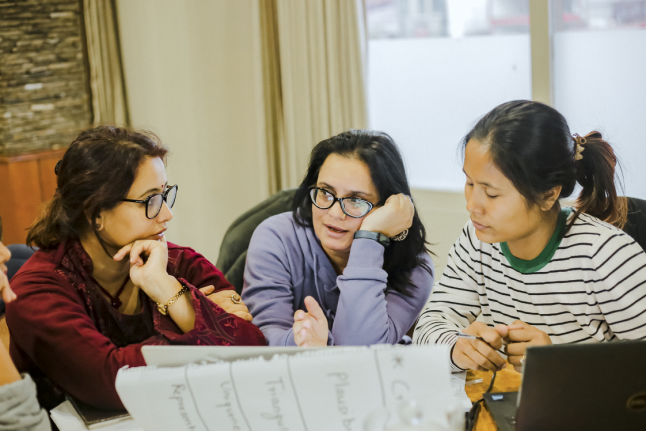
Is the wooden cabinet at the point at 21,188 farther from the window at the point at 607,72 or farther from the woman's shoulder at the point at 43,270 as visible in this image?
the window at the point at 607,72

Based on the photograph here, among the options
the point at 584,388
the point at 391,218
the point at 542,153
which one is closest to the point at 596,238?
the point at 542,153

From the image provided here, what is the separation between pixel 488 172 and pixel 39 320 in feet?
3.07

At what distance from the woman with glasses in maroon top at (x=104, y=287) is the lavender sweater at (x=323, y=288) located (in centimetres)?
10

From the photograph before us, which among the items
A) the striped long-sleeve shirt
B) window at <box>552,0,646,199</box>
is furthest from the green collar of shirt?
window at <box>552,0,646,199</box>

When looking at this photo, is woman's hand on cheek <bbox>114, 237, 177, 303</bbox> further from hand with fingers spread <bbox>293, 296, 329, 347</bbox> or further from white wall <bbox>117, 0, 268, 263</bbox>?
white wall <bbox>117, 0, 268, 263</bbox>

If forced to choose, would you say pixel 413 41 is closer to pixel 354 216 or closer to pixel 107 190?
pixel 354 216

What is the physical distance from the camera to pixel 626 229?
1456 millimetres

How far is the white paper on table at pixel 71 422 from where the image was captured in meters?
1.02

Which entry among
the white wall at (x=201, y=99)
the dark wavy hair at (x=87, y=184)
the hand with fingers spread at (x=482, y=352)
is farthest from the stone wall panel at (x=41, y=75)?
the hand with fingers spread at (x=482, y=352)

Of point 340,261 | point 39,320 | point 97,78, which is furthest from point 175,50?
point 39,320

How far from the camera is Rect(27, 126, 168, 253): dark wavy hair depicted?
4.17 ft

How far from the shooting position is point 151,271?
49.5 inches

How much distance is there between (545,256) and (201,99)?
256 cm

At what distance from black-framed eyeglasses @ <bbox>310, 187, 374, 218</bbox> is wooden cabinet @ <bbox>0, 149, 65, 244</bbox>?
7.81 feet
